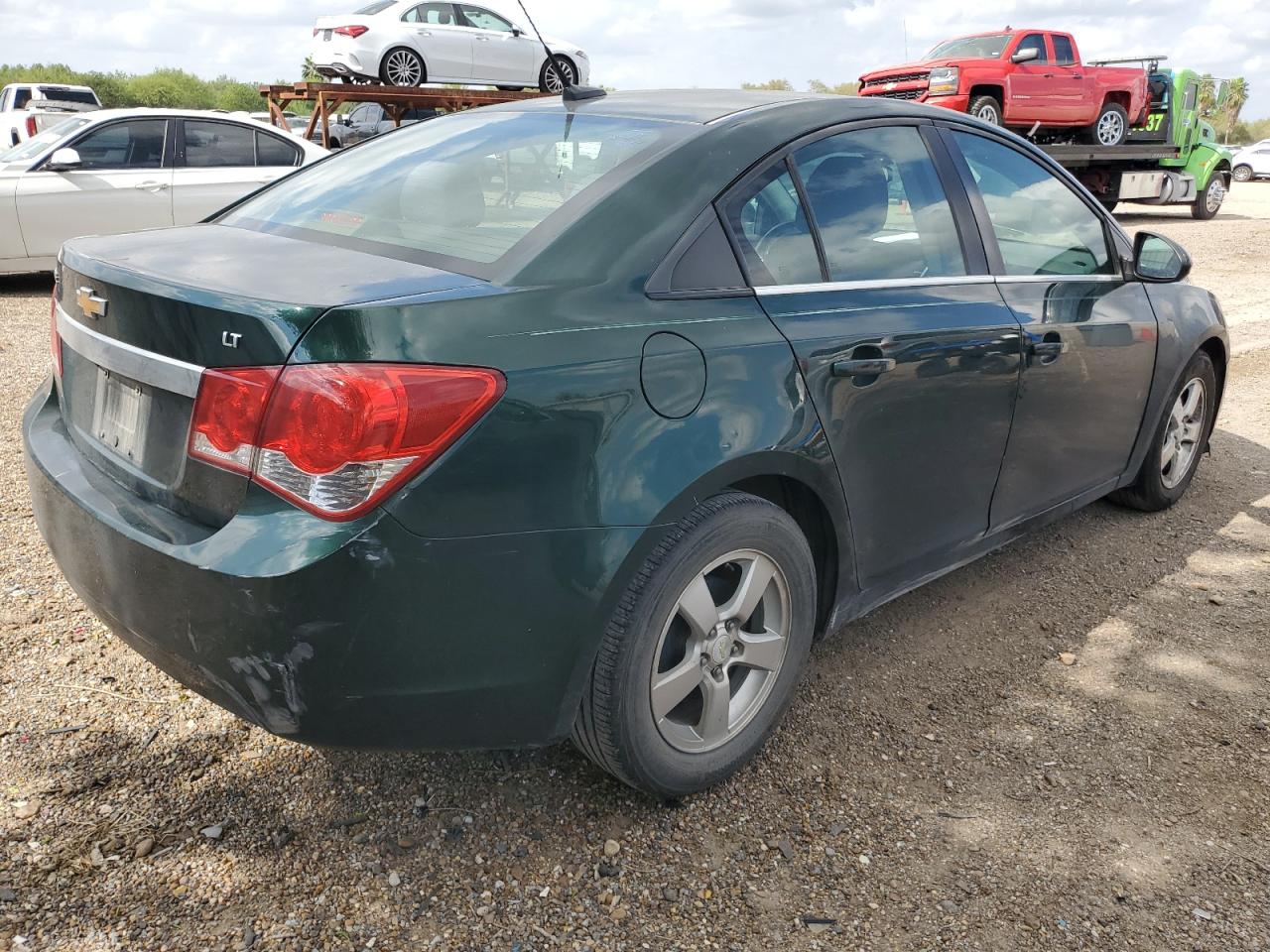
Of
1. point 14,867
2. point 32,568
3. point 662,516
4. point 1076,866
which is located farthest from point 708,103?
point 32,568

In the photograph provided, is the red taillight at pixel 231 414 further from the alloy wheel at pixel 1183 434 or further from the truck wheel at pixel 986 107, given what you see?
the truck wheel at pixel 986 107

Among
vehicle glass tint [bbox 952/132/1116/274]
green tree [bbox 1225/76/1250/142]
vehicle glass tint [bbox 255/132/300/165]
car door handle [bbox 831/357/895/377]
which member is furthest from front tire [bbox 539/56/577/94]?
green tree [bbox 1225/76/1250/142]

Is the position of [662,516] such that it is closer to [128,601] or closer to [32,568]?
[128,601]

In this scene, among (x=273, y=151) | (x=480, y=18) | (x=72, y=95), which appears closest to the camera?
(x=273, y=151)

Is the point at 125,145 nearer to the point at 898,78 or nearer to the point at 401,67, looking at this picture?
the point at 401,67

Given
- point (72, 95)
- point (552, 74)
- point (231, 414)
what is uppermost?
point (552, 74)

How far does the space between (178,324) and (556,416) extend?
76 centimetres

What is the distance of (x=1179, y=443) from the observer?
457 cm

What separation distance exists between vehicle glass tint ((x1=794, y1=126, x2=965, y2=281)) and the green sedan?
0.4 inches

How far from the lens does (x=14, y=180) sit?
865 centimetres

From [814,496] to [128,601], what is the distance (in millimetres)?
1589

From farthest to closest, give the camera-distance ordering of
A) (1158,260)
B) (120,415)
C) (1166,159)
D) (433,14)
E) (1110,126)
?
(1166,159), (1110,126), (433,14), (1158,260), (120,415)

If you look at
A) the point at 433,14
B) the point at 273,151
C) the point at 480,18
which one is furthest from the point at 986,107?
the point at 273,151

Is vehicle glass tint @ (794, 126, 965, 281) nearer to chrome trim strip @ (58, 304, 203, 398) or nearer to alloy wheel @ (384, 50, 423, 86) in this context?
chrome trim strip @ (58, 304, 203, 398)
